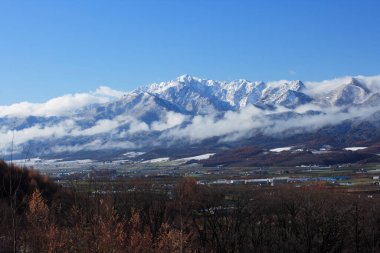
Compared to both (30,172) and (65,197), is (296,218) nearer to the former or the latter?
(65,197)

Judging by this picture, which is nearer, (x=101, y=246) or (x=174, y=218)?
(x=101, y=246)

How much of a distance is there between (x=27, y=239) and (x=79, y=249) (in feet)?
23.3

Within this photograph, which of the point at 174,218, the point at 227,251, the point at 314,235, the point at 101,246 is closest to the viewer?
the point at 101,246

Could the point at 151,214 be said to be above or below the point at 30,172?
below

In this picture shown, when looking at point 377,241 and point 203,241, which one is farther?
point 377,241

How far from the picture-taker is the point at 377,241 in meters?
50.1

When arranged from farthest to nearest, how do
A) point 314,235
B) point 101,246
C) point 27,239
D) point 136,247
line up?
point 314,235, point 27,239, point 136,247, point 101,246

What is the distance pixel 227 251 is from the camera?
4138 cm

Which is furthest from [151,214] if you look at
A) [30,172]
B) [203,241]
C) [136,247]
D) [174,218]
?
[136,247]

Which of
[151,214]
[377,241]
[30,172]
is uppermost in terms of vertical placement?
[30,172]

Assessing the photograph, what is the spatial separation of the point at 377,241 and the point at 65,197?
29.9m

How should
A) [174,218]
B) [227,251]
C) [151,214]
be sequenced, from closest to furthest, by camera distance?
[227,251] < [151,214] < [174,218]

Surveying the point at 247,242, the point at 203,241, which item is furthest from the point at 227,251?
the point at 247,242

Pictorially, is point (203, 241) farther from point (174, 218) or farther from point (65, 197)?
point (65, 197)
